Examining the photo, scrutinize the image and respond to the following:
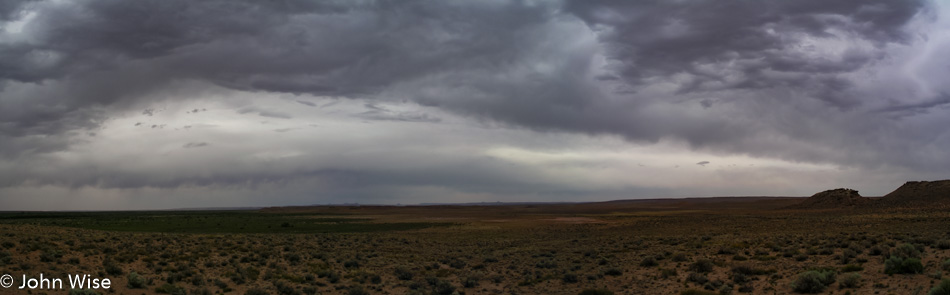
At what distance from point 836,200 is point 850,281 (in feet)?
321

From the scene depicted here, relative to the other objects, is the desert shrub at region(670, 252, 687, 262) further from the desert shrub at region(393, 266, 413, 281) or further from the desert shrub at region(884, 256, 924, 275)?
the desert shrub at region(393, 266, 413, 281)

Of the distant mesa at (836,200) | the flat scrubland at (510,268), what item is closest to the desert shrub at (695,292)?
the flat scrubland at (510,268)

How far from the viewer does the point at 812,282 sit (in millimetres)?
19016

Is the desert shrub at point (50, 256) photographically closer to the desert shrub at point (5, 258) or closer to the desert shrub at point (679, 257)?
the desert shrub at point (5, 258)

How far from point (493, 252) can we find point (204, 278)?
1903cm

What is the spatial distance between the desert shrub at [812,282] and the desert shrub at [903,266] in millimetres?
1996

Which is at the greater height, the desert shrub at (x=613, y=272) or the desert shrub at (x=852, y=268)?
the desert shrub at (x=852, y=268)

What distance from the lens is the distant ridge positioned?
8456cm

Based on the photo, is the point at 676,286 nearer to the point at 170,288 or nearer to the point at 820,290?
the point at 820,290

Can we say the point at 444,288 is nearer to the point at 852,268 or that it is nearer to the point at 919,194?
the point at 852,268

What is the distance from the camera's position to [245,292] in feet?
71.7

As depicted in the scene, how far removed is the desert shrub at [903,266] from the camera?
19.2 meters

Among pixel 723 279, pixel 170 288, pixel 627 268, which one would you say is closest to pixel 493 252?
pixel 627 268

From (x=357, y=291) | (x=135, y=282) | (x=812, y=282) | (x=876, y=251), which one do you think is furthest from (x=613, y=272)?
(x=135, y=282)
